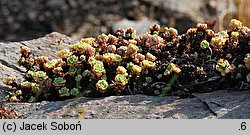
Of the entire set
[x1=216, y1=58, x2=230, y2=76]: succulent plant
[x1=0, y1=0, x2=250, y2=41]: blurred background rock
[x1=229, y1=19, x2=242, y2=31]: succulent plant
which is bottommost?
[x1=216, y1=58, x2=230, y2=76]: succulent plant

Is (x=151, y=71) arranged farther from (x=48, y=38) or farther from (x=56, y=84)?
(x=48, y=38)

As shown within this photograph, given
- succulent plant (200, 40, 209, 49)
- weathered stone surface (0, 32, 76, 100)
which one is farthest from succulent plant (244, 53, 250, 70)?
weathered stone surface (0, 32, 76, 100)

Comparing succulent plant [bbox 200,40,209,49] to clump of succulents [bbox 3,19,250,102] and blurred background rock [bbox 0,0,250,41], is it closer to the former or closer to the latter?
clump of succulents [bbox 3,19,250,102]

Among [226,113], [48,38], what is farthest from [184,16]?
[226,113]

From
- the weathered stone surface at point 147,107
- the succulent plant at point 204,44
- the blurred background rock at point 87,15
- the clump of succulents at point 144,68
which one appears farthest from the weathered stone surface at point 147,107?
the blurred background rock at point 87,15

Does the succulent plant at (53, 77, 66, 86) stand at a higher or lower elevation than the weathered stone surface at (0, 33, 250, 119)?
higher

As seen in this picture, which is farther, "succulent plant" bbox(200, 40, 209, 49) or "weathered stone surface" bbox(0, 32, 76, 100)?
"weathered stone surface" bbox(0, 32, 76, 100)
